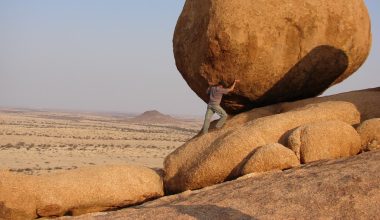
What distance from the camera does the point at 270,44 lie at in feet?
41.0

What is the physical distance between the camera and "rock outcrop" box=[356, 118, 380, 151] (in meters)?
10.2

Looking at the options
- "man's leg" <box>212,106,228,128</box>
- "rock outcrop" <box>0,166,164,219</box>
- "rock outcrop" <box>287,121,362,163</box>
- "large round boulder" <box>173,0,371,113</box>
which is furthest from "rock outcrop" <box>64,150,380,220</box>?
"large round boulder" <box>173,0,371,113</box>

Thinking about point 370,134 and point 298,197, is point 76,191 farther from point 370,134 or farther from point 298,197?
point 370,134

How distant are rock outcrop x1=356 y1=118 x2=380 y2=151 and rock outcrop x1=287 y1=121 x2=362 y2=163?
0.47 ft

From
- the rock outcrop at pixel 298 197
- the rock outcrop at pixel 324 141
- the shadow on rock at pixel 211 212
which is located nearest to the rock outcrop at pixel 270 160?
the rock outcrop at pixel 324 141

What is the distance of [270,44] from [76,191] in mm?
6601

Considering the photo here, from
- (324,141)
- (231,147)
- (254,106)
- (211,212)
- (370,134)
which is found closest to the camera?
(211,212)

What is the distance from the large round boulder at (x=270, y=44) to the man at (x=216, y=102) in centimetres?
34

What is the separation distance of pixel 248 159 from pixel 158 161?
20.5 metres

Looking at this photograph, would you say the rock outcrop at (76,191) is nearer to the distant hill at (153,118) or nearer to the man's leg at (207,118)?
the man's leg at (207,118)

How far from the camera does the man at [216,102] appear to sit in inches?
505

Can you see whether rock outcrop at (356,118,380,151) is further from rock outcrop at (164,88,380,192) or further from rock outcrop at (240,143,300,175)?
rock outcrop at (240,143,300,175)

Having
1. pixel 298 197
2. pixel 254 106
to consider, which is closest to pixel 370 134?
pixel 298 197

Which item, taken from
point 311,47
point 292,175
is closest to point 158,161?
point 311,47
